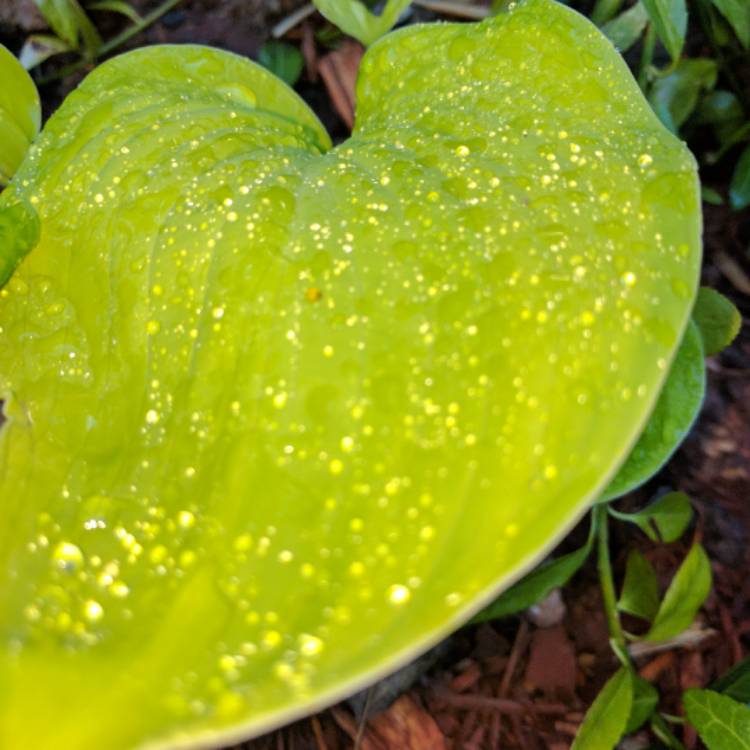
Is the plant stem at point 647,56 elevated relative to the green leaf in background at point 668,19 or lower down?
lower down

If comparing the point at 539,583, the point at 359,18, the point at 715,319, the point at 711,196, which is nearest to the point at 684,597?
the point at 539,583

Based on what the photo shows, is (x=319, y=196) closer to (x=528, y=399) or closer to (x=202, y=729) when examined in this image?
(x=528, y=399)

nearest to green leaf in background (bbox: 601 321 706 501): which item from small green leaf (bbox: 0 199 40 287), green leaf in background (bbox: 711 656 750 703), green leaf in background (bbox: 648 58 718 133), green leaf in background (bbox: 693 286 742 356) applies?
green leaf in background (bbox: 693 286 742 356)

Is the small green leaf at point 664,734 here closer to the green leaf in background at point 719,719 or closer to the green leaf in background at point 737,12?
the green leaf in background at point 719,719

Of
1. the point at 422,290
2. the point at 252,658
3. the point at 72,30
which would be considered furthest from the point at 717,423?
the point at 72,30

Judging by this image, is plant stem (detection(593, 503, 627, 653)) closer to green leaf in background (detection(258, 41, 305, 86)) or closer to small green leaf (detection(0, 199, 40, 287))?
small green leaf (detection(0, 199, 40, 287))

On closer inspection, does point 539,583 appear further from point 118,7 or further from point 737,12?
point 118,7

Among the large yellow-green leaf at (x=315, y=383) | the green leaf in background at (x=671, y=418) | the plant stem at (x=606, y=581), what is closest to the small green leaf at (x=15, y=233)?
the large yellow-green leaf at (x=315, y=383)
